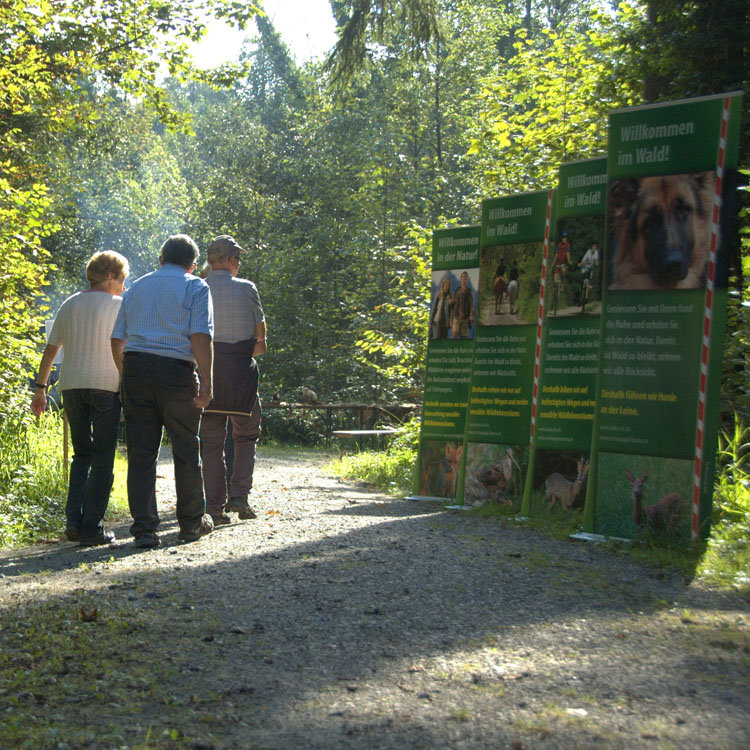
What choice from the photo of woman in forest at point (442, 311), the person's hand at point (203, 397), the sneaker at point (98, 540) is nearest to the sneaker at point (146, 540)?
the sneaker at point (98, 540)

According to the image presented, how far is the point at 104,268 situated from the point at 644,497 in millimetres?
4191

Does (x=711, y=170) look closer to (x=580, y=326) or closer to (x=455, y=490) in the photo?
(x=580, y=326)

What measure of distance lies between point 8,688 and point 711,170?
16.7ft

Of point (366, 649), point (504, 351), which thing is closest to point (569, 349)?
point (504, 351)

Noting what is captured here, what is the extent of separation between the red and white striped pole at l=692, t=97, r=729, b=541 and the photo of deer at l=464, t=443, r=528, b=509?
7.91 feet

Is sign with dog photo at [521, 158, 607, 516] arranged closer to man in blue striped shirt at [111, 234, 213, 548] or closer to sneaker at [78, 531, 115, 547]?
man in blue striped shirt at [111, 234, 213, 548]

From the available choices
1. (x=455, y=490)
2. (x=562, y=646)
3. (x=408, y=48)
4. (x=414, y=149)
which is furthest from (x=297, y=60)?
(x=562, y=646)

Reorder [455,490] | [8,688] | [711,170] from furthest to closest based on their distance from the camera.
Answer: [455,490], [711,170], [8,688]

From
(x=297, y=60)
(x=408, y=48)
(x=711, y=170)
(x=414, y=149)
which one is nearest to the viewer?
(x=711, y=170)

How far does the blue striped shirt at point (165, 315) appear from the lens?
22.4 feet

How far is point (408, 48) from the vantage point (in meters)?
13.6

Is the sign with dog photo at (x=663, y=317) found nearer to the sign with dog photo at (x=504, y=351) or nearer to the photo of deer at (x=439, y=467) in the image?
the sign with dog photo at (x=504, y=351)

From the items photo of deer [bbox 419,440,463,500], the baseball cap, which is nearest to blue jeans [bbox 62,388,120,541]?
the baseball cap

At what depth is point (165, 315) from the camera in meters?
6.81
